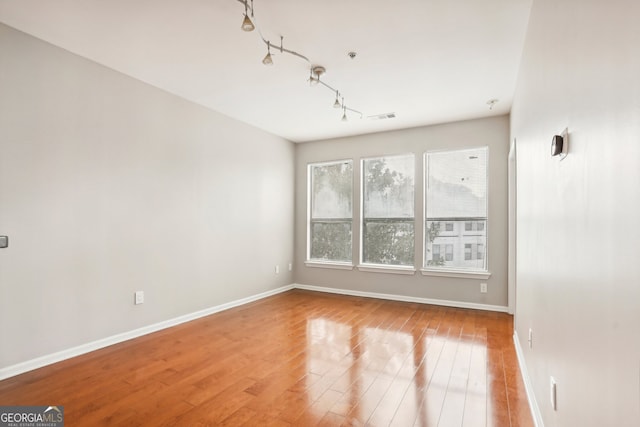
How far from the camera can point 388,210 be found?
17.5 ft

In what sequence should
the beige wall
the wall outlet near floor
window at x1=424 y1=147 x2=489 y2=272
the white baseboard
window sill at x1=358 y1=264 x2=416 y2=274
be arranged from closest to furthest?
the white baseboard → the wall outlet near floor → the beige wall → window at x1=424 y1=147 x2=489 y2=272 → window sill at x1=358 y1=264 x2=416 y2=274

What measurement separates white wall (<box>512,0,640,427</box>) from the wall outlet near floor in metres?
3.57

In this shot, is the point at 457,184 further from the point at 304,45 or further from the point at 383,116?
the point at 304,45

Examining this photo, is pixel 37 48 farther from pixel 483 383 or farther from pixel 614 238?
pixel 483 383

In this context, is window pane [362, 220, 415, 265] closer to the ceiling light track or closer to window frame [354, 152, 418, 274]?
window frame [354, 152, 418, 274]

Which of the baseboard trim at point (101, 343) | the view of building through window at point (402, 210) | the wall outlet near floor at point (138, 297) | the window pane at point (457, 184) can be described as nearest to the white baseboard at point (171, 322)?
the baseboard trim at point (101, 343)

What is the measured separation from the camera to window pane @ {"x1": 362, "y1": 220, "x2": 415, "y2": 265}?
5148 mm

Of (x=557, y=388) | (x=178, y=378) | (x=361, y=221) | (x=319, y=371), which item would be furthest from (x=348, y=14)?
(x=361, y=221)

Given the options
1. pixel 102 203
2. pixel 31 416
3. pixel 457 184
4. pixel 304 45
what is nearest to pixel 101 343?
pixel 31 416

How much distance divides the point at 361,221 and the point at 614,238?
4628mm

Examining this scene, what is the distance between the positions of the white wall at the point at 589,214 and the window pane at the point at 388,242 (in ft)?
10.2

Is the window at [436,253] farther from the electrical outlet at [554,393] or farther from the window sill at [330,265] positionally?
the electrical outlet at [554,393]

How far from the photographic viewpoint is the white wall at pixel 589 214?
2.68ft

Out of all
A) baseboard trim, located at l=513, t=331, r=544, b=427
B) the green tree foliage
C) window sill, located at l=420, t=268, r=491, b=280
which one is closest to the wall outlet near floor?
baseboard trim, located at l=513, t=331, r=544, b=427
